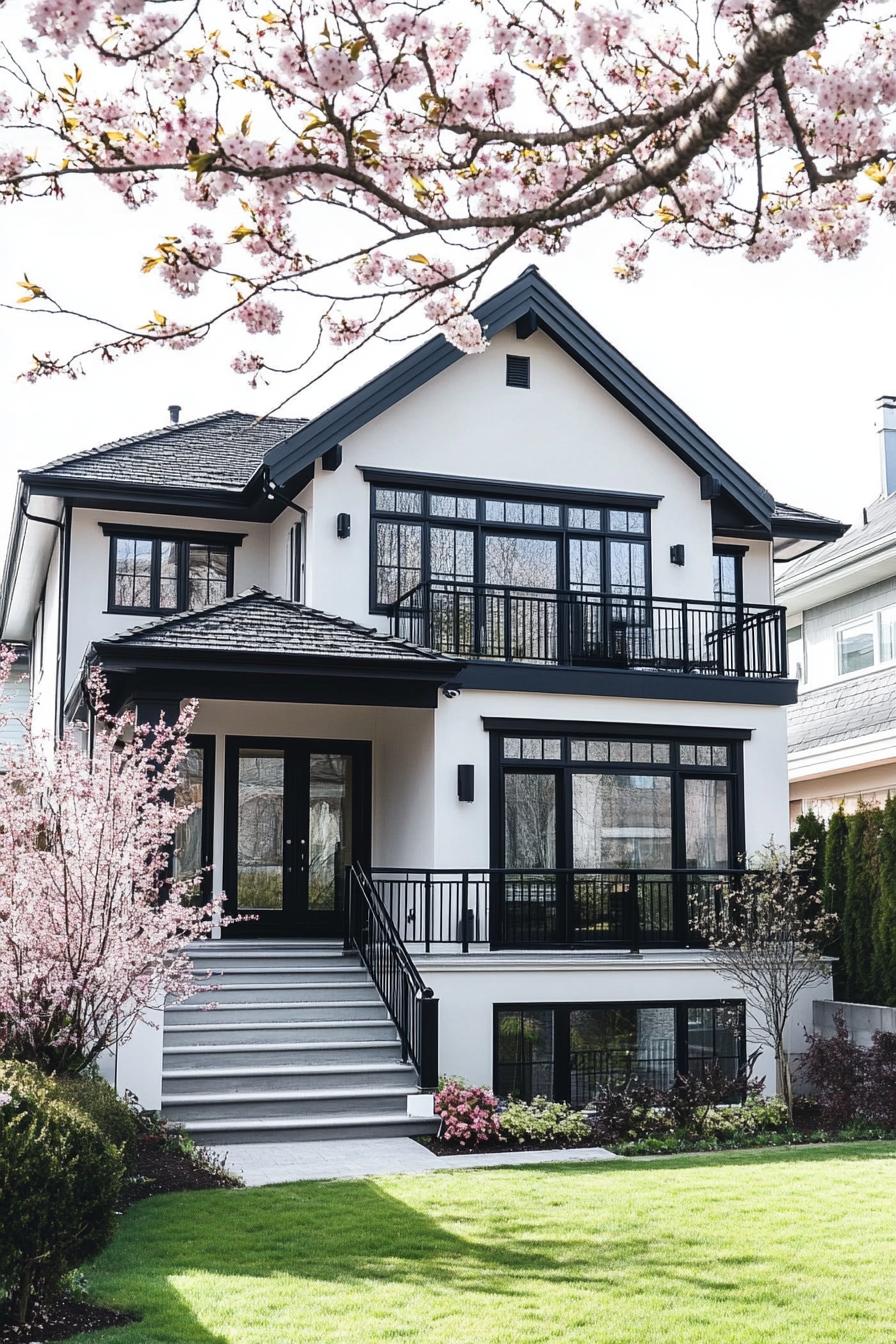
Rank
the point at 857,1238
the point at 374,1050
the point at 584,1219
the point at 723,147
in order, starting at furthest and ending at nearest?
the point at 374,1050 < the point at 584,1219 < the point at 857,1238 < the point at 723,147

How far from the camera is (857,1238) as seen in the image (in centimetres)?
882

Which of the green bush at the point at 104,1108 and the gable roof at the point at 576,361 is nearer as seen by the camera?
the green bush at the point at 104,1108

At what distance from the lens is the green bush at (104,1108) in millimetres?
9664

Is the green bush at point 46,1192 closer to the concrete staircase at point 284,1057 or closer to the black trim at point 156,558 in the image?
the concrete staircase at point 284,1057

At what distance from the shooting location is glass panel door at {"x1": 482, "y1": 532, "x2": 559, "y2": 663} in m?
17.1

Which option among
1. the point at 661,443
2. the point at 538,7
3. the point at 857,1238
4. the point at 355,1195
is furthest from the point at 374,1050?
the point at 538,7

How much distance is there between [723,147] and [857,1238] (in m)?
6.34

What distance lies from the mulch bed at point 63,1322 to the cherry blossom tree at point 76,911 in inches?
116

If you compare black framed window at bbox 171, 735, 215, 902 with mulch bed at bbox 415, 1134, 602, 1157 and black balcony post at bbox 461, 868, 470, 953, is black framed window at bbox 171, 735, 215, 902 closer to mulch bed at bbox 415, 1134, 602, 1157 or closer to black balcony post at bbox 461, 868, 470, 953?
black balcony post at bbox 461, 868, 470, 953

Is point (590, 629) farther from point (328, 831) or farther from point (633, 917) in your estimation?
point (328, 831)

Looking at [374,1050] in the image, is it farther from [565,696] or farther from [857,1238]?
[857,1238]

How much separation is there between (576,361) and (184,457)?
538 centimetres

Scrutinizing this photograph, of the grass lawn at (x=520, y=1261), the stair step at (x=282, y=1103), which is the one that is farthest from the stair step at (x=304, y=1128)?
the grass lawn at (x=520, y=1261)

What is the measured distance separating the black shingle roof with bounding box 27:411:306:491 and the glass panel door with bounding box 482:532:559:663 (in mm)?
3256
